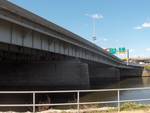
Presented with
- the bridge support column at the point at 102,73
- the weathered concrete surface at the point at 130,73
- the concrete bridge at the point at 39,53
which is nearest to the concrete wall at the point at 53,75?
the concrete bridge at the point at 39,53

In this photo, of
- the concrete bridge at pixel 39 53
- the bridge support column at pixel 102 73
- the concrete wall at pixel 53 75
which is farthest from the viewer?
the bridge support column at pixel 102 73

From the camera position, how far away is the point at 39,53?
4825 centimetres

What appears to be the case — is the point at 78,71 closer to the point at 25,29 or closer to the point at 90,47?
the point at 90,47

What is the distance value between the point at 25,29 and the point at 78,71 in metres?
24.7

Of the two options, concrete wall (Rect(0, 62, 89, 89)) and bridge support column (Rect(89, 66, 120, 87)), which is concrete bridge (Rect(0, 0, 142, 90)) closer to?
concrete wall (Rect(0, 62, 89, 89))

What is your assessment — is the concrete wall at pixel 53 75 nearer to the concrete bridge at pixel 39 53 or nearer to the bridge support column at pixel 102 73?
the concrete bridge at pixel 39 53

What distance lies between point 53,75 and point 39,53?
728 centimetres

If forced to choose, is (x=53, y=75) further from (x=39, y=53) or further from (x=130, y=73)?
(x=130, y=73)

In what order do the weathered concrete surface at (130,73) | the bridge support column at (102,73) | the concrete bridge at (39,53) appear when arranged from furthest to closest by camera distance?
the weathered concrete surface at (130,73) → the bridge support column at (102,73) → the concrete bridge at (39,53)

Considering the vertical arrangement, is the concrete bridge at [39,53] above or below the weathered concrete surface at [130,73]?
above

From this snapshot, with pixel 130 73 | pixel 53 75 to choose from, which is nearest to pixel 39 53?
pixel 53 75

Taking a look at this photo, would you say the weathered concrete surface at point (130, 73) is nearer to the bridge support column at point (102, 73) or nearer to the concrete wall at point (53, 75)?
the bridge support column at point (102, 73)

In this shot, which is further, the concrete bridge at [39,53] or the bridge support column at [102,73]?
the bridge support column at [102,73]

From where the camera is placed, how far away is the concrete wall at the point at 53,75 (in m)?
54.0
